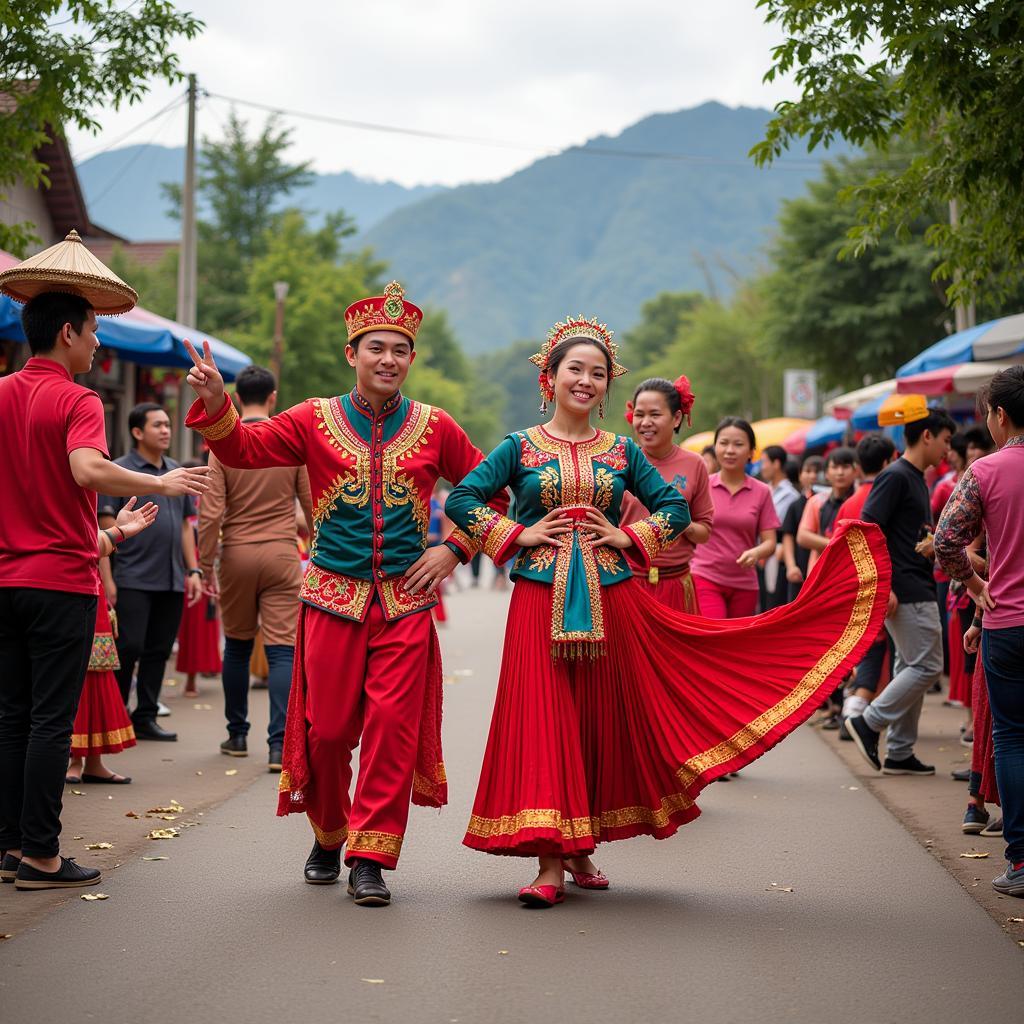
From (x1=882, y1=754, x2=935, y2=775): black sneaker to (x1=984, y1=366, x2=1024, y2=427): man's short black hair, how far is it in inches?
142

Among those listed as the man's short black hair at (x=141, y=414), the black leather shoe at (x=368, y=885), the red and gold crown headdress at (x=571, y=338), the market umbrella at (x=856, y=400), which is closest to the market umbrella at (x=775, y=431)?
the market umbrella at (x=856, y=400)

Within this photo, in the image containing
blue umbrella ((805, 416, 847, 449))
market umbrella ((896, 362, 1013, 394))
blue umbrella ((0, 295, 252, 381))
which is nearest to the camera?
market umbrella ((896, 362, 1013, 394))

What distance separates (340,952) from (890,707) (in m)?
4.84

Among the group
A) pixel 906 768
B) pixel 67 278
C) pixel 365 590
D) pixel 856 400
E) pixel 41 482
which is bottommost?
pixel 906 768

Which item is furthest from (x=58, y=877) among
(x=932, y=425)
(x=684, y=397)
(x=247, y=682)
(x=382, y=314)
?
(x=932, y=425)

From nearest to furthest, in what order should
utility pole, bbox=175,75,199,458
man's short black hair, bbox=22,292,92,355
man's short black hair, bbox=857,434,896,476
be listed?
man's short black hair, bbox=22,292,92,355 < man's short black hair, bbox=857,434,896,476 < utility pole, bbox=175,75,199,458

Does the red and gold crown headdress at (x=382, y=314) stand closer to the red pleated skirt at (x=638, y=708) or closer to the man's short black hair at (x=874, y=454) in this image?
the red pleated skirt at (x=638, y=708)

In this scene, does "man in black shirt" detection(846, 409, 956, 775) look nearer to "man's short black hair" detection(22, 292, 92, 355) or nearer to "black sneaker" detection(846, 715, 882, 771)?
"black sneaker" detection(846, 715, 882, 771)

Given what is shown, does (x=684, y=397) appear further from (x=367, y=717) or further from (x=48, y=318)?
(x=48, y=318)

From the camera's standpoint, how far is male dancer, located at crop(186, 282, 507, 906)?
19.0 ft

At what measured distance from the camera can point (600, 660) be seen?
6.01 meters

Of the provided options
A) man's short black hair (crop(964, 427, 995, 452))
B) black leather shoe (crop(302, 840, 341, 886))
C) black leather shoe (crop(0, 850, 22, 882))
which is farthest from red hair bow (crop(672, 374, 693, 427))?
black leather shoe (crop(0, 850, 22, 882))

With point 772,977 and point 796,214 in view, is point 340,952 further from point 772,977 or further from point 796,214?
point 796,214

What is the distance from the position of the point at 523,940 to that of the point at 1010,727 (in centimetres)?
226
